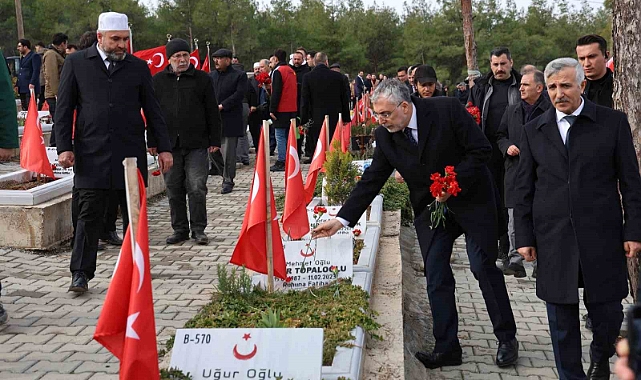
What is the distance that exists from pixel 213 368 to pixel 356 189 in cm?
188

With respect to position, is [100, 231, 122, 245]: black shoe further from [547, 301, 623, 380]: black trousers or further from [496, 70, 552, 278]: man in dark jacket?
[547, 301, 623, 380]: black trousers

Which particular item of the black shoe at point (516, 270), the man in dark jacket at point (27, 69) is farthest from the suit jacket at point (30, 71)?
the black shoe at point (516, 270)

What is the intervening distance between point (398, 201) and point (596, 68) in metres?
4.09

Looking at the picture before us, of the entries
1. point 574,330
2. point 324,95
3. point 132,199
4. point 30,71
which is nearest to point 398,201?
point 324,95

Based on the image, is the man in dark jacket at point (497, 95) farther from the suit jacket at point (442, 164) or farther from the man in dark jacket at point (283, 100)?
the man in dark jacket at point (283, 100)

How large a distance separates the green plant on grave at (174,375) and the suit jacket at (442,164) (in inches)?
67.9

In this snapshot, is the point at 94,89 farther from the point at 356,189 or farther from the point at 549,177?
the point at 549,177

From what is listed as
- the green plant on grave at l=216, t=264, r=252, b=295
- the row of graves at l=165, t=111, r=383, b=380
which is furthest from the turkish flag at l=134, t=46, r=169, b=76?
the green plant on grave at l=216, t=264, r=252, b=295

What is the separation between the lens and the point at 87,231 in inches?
276

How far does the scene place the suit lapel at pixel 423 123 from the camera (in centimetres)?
563

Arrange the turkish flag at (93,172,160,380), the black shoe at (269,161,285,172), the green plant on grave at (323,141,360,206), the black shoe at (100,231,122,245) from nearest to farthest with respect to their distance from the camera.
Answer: the turkish flag at (93,172,160,380) → the black shoe at (100,231,122,245) → the green plant on grave at (323,141,360,206) → the black shoe at (269,161,285,172)

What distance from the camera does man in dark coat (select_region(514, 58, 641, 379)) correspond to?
15.9ft

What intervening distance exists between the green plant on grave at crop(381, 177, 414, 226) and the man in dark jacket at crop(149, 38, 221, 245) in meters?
2.34

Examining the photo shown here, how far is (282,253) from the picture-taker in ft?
19.9
